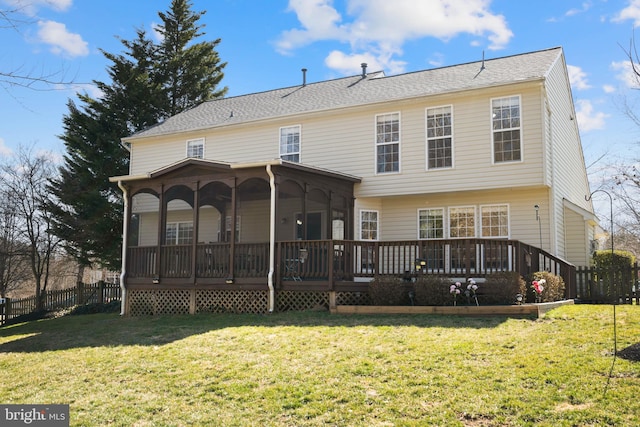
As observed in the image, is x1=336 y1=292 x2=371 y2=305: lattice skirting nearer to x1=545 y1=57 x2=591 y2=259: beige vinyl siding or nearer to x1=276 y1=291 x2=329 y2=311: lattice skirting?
x1=276 y1=291 x2=329 y2=311: lattice skirting

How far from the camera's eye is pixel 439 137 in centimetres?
1537

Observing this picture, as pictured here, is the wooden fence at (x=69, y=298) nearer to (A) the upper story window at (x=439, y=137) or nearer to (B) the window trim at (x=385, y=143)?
(B) the window trim at (x=385, y=143)

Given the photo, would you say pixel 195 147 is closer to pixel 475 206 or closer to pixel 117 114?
pixel 117 114

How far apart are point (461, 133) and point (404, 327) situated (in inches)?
277

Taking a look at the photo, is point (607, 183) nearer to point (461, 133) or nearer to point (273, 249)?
point (461, 133)

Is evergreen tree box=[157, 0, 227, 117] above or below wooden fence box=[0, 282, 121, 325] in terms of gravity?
above

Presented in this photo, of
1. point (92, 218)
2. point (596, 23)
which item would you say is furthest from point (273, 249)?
point (92, 218)

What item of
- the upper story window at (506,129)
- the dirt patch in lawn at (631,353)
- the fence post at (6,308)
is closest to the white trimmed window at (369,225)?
the upper story window at (506,129)

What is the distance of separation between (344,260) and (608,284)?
6816 millimetres

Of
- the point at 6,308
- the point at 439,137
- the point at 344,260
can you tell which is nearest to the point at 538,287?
the point at 344,260

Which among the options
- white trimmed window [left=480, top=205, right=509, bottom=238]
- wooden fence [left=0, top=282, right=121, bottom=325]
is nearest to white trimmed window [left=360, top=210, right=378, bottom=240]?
white trimmed window [left=480, top=205, right=509, bottom=238]

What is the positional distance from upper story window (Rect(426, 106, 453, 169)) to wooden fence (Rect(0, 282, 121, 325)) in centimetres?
1252

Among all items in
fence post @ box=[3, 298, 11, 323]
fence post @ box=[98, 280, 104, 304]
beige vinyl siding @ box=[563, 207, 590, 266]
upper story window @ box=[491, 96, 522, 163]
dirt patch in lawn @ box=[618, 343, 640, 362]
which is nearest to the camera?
dirt patch in lawn @ box=[618, 343, 640, 362]

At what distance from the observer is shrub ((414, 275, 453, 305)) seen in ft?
38.2
